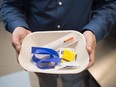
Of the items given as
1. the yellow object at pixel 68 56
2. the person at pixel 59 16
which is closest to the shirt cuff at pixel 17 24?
the person at pixel 59 16

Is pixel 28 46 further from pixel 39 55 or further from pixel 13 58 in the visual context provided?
pixel 13 58

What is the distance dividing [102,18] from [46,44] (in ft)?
0.81

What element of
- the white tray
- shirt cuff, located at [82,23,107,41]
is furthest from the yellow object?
shirt cuff, located at [82,23,107,41]

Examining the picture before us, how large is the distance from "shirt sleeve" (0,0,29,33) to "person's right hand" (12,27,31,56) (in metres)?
0.03

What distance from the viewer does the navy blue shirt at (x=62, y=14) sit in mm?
844

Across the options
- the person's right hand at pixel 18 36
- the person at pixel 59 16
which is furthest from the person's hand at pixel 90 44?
the person's right hand at pixel 18 36

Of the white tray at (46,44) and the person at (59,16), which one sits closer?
the white tray at (46,44)

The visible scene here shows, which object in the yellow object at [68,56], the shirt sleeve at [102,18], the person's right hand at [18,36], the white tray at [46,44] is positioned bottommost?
the yellow object at [68,56]

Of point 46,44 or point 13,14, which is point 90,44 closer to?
point 46,44

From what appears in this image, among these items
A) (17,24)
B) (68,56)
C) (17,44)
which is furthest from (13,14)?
(68,56)

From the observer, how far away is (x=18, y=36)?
2.60ft

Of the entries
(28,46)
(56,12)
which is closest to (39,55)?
(28,46)

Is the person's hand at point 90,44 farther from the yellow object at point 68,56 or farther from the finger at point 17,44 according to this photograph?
the finger at point 17,44

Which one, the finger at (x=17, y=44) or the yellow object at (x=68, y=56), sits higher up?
the finger at (x=17, y=44)
